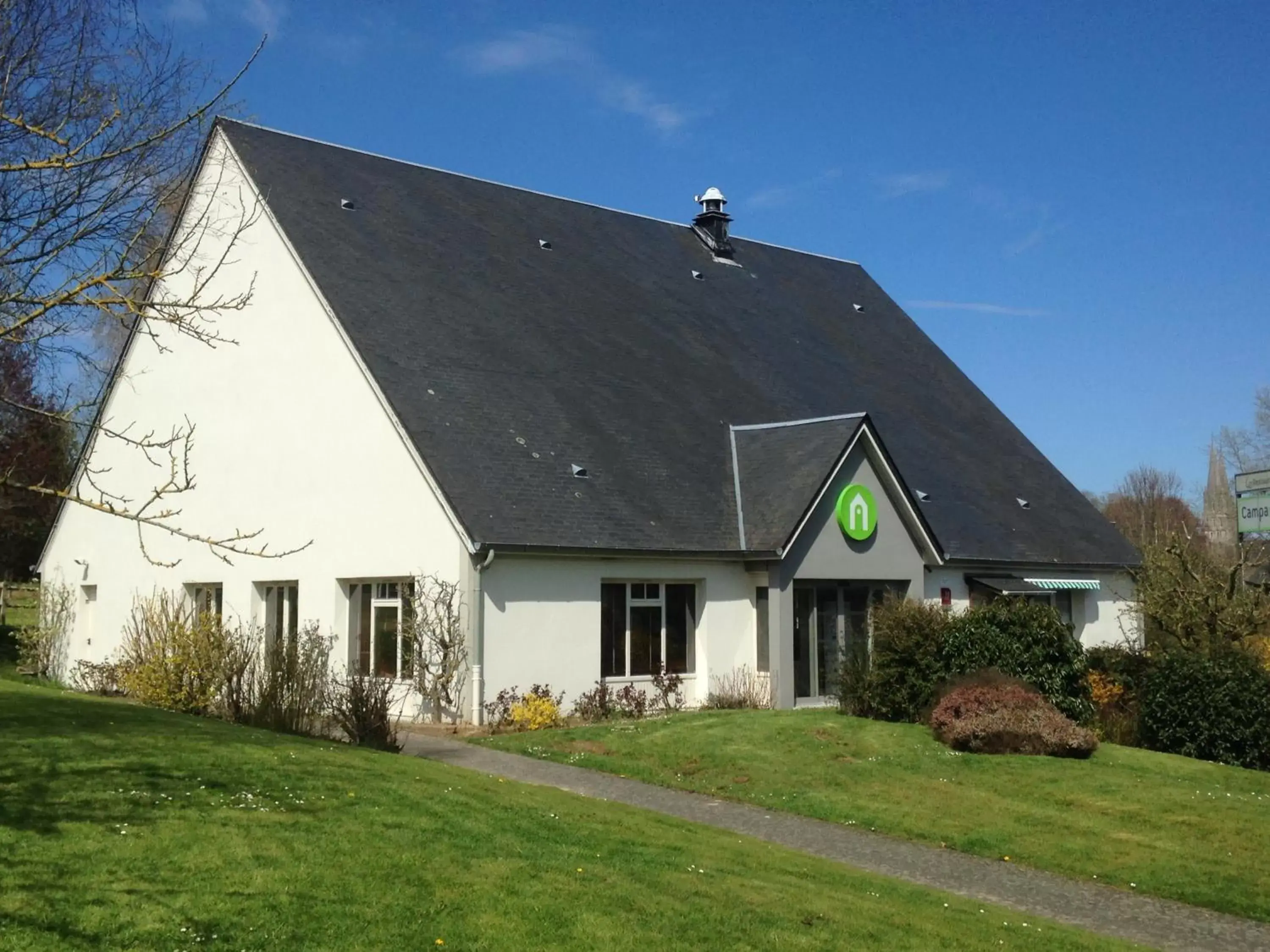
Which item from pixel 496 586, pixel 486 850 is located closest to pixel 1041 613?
pixel 496 586

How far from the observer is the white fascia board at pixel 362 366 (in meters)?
19.8

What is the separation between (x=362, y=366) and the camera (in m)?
21.7

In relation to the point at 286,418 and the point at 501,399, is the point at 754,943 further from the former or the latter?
the point at 286,418

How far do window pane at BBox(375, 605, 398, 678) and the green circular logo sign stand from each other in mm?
8389

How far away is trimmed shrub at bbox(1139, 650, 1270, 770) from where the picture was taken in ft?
62.8

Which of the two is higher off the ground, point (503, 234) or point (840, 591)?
point (503, 234)

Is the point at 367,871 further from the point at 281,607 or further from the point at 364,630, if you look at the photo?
the point at 281,607

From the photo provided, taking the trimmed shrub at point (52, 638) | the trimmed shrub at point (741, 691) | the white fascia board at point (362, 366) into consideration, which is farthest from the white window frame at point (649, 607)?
the trimmed shrub at point (52, 638)

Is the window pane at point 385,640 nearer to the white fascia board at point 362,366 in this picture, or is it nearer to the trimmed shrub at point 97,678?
the white fascia board at point 362,366

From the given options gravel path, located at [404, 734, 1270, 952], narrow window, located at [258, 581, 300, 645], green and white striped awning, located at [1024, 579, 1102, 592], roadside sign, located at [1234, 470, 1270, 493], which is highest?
roadside sign, located at [1234, 470, 1270, 493]

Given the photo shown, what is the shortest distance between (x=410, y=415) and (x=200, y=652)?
5026 millimetres

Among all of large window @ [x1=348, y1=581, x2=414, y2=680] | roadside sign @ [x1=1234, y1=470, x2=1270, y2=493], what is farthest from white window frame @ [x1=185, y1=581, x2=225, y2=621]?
roadside sign @ [x1=1234, y1=470, x2=1270, y2=493]

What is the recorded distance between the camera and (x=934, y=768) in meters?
16.5

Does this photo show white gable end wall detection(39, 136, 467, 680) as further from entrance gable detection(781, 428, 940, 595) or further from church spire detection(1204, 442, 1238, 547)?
church spire detection(1204, 442, 1238, 547)
